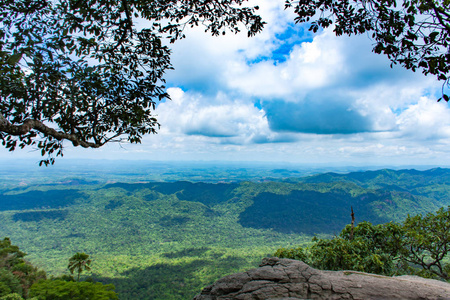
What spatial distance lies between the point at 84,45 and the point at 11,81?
2.05 metres

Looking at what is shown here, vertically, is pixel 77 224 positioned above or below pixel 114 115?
below

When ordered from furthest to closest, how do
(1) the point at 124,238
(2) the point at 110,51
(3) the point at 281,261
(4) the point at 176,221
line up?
(4) the point at 176,221 → (1) the point at 124,238 → (3) the point at 281,261 → (2) the point at 110,51

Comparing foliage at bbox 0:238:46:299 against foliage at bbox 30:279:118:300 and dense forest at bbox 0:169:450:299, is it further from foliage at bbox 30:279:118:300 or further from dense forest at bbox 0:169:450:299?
dense forest at bbox 0:169:450:299

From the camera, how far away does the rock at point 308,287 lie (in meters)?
7.29

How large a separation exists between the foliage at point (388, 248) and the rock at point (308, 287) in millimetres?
8034

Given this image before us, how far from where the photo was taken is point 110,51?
6656 mm

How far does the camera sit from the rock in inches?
287

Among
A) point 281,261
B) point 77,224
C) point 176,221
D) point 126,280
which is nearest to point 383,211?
point 176,221

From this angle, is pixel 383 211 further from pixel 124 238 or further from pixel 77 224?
pixel 77 224

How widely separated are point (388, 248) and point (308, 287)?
14783 millimetres

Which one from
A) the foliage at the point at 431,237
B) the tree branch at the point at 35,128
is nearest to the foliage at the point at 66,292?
the tree branch at the point at 35,128

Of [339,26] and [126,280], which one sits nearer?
[339,26]

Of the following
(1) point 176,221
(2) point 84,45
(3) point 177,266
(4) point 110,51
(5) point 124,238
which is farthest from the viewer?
(1) point 176,221

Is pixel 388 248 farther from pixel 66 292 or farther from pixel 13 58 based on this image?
pixel 66 292
